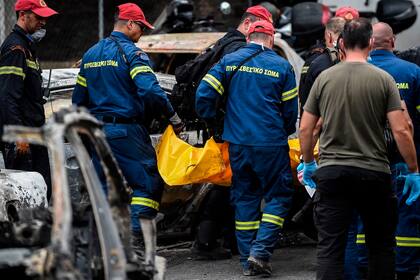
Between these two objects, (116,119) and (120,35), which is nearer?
(116,119)

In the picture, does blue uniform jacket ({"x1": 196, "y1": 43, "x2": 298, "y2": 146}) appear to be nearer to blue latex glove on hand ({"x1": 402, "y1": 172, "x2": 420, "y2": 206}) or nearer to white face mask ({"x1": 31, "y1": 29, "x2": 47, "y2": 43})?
blue latex glove on hand ({"x1": 402, "y1": 172, "x2": 420, "y2": 206})

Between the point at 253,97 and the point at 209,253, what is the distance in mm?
1455

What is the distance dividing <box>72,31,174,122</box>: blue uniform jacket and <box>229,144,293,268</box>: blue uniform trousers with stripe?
2.30ft

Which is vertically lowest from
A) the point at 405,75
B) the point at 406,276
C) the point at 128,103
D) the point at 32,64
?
the point at 406,276

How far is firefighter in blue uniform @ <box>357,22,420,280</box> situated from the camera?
7410mm

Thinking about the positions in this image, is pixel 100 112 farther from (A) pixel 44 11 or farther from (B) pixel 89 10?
(B) pixel 89 10

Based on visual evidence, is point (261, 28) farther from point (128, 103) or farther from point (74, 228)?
point (74, 228)

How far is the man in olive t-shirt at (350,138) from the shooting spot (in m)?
6.29

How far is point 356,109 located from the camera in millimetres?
6285

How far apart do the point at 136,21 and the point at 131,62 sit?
434 mm

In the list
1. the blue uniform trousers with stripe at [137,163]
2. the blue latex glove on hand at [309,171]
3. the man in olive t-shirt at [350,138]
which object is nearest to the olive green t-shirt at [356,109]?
the man in olive t-shirt at [350,138]

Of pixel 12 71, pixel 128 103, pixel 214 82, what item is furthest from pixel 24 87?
pixel 214 82

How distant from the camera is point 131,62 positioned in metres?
7.94

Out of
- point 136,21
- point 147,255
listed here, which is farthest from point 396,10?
point 147,255
